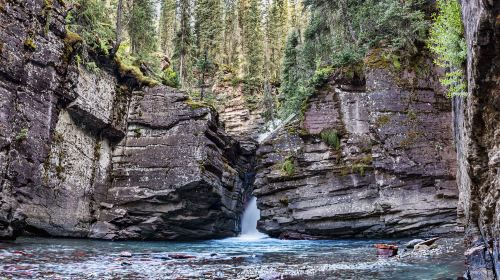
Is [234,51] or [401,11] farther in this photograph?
[234,51]

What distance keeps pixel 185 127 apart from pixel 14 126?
996cm

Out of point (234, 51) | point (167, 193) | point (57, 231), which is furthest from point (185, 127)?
point (234, 51)

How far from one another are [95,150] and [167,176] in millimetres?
4804

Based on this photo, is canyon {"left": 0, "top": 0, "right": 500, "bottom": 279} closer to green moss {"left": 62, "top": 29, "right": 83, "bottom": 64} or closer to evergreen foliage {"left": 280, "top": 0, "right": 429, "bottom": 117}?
green moss {"left": 62, "top": 29, "right": 83, "bottom": 64}

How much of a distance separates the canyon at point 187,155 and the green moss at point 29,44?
6 centimetres

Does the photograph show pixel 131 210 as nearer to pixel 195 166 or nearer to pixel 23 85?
pixel 195 166

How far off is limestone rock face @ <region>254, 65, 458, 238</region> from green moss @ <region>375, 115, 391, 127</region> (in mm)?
57

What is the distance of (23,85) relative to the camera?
18031 millimetres

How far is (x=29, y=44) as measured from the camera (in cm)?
1836

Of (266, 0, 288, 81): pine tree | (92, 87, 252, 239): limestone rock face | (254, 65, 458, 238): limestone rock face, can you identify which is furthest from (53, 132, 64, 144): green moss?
(266, 0, 288, 81): pine tree

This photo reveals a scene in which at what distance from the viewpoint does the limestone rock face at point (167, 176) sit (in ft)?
77.5

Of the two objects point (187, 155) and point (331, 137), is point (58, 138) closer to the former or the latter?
point (187, 155)

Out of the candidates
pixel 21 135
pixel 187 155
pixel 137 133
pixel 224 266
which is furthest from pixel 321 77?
pixel 224 266

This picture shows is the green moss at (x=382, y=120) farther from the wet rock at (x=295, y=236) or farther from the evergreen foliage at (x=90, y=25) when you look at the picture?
the evergreen foliage at (x=90, y=25)
